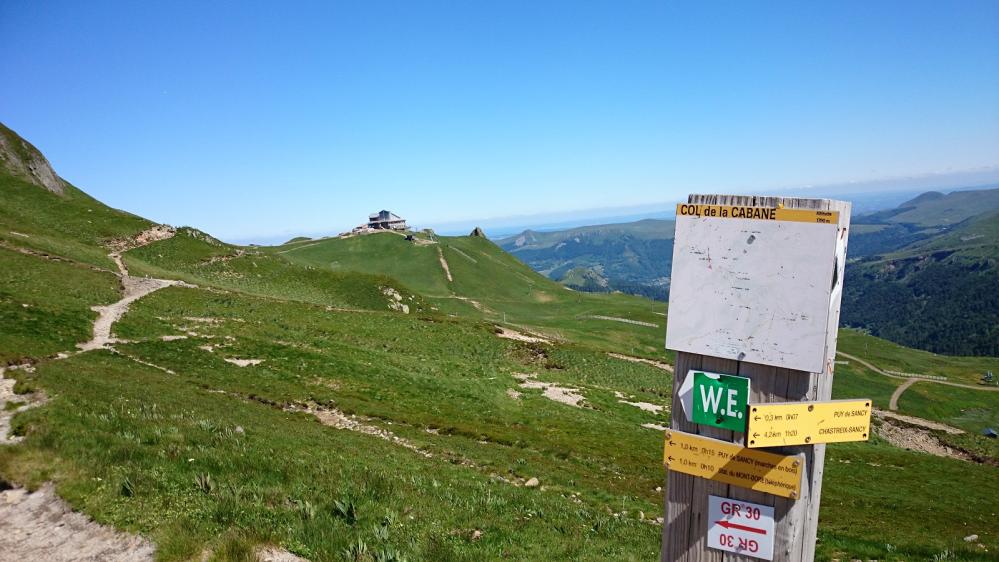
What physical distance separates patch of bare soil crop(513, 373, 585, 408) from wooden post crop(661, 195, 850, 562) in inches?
1254

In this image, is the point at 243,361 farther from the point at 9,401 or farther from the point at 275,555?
the point at 275,555

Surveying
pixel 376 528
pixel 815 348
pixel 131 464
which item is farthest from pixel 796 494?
pixel 131 464

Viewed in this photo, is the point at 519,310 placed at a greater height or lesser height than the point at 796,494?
lesser

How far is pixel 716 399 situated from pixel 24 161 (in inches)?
4349

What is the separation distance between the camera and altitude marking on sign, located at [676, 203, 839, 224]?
3.72 metres

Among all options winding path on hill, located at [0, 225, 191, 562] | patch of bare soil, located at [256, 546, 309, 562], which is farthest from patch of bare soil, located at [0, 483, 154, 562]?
patch of bare soil, located at [256, 546, 309, 562]

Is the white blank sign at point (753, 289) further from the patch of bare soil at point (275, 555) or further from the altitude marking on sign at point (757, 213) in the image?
the patch of bare soil at point (275, 555)

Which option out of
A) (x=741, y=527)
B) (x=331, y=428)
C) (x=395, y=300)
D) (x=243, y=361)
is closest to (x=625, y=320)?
(x=395, y=300)

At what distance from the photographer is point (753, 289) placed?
12.8ft

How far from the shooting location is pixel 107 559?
7.74 m

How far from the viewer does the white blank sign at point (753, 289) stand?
370cm

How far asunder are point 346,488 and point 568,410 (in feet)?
81.2

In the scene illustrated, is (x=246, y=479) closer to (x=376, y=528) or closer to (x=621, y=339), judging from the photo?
(x=376, y=528)

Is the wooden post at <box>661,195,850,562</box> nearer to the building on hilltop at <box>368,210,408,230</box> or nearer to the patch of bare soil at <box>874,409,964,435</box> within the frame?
the patch of bare soil at <box>874,409,964,435</box>
